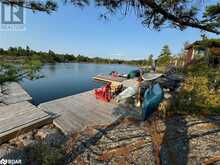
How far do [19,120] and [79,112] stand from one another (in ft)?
7.38

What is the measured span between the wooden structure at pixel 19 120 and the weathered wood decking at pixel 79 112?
540mm

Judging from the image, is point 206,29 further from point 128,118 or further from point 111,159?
point 128,118

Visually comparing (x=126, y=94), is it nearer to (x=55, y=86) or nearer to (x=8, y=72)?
(x=8, y=72)

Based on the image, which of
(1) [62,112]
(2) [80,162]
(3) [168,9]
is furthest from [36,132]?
(3) [168,9]

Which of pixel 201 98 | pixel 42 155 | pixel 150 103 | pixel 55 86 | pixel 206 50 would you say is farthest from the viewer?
pixel 55 86

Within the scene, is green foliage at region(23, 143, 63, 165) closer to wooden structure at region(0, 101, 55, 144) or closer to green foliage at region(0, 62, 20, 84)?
wooden structure at region(0, 101, 55, 144)

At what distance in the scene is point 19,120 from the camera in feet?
17.5

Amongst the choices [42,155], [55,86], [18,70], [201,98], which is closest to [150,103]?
[201,98]

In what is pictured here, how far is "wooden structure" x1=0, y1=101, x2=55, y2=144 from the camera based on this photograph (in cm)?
472

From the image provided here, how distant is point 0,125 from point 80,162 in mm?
3227

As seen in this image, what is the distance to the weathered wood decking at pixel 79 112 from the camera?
5589 millimetres

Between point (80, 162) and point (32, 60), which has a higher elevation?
point (32, 60)

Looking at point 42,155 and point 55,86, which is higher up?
point 42,155

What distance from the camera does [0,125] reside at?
195 inches
